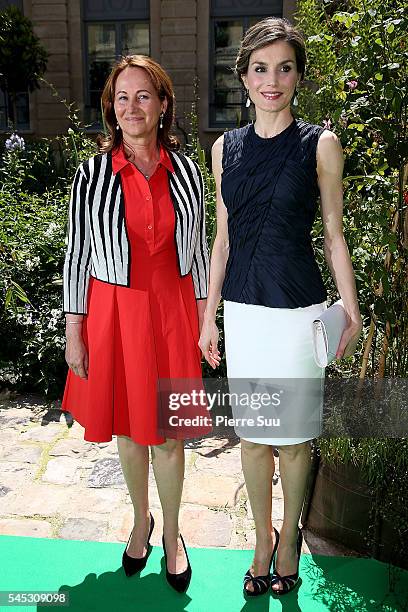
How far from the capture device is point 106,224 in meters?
2.06

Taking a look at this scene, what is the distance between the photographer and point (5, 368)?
4.48 meters

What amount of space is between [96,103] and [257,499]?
11203 mm

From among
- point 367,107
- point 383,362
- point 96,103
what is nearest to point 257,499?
point 383,362

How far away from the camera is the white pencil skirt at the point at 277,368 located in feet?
6.63

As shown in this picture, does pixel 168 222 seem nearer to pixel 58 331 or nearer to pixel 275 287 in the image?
pixel 275 287

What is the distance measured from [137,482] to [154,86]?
56.7 inches

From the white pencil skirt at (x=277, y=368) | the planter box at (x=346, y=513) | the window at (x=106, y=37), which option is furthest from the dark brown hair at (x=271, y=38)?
the window at (x=106, y=37)

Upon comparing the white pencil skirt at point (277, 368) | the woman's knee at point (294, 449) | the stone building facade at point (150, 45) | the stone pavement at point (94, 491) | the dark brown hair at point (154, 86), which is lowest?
the stone pavement at point (94, 491)

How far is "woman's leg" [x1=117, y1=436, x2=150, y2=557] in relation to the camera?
229cm

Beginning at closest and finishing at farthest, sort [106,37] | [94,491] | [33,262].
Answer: [94,491] < [33,262] < [106,37]

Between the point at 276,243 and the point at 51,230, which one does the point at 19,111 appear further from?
the point at 276,243

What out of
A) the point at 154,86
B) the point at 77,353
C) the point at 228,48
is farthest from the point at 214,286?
the point at 228,48

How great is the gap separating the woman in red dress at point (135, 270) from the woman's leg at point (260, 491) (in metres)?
0.21

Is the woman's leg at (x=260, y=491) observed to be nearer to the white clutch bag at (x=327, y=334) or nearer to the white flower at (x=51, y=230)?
the white clutch bag at (x=327, y=334)
